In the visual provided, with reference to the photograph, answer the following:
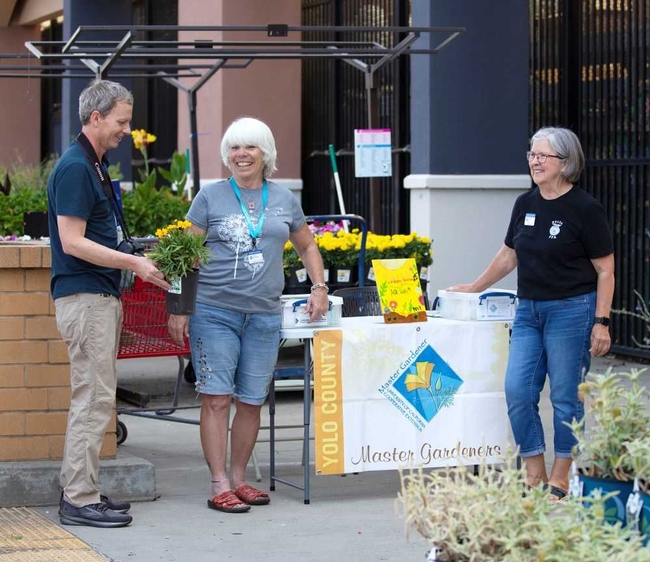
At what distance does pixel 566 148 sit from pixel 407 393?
Result: 4.84 ft

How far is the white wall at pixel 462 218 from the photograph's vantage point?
10938 millimetres

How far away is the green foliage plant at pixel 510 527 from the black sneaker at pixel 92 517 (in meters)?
2.70

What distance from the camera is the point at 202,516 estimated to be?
6086 mm

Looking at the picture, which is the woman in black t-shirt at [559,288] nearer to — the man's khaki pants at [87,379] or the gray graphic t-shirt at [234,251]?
the gray graphic t-shirt at [234,251]

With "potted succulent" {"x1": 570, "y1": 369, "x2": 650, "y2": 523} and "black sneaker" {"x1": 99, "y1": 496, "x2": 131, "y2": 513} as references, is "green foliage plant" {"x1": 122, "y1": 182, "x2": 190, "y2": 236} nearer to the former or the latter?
"black sneaker" {"x1": 99, "y1": 496, "x2": 131, "y2": 513}

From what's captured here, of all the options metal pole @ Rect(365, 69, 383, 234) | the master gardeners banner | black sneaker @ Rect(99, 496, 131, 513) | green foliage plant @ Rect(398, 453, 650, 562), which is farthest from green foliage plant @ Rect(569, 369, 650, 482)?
metal pole @ Rect(365, 69, 383, 234)

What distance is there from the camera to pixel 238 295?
19.9ft

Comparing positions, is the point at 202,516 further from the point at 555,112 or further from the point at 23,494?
the point at 555,112

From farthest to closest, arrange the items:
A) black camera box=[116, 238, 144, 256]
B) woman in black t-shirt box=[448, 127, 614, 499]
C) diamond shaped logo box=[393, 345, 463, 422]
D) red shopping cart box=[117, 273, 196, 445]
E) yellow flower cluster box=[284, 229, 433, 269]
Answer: yellow flower cluster box=[284, 229, 433, 269]
red shopping cart box=[117, 273, 196, 445]
diamond shaped logo box=[393, 345, 463, 422]
woman in black t-shirt box=[448, 127, 614, 499]
black camera box=[116, 238, 144, 256]

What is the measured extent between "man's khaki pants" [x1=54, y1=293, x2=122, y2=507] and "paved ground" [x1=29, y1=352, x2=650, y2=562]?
0.25m

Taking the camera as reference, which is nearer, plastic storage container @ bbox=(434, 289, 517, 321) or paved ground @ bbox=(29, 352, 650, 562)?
paved ground @ bbox=(29, 352, 650, 562)

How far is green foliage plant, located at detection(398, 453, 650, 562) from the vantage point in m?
3.07

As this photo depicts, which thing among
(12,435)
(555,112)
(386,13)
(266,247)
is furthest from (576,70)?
(12,435)

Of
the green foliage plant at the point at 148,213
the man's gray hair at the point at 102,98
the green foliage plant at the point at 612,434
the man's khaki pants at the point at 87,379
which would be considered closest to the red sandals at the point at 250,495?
the man's khaki pants at the point at 87,379
